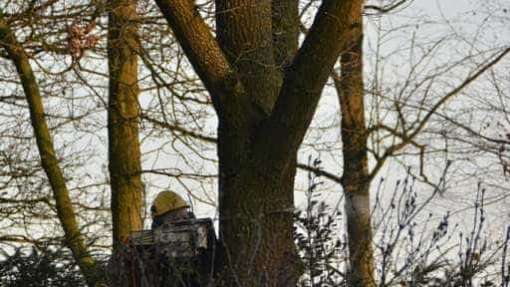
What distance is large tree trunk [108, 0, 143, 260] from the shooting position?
39.1 feet

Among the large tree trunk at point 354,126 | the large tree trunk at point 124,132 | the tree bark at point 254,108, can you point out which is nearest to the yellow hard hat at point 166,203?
the tree bark at point 254,108

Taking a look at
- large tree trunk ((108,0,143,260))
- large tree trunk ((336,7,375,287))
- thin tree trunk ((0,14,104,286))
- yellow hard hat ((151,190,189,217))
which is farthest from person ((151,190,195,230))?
large tree trunk ((336,7,375,287))

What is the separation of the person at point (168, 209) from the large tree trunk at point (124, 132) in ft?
11.7

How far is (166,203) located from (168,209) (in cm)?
7

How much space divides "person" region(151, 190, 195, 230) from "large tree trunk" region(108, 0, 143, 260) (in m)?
3.56

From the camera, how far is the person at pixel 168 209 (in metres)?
7.93

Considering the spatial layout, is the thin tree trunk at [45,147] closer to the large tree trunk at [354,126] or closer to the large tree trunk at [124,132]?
the large tree trunk at [124,132]

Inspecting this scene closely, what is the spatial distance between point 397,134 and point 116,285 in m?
8.68

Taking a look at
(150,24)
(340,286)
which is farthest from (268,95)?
(150,24)

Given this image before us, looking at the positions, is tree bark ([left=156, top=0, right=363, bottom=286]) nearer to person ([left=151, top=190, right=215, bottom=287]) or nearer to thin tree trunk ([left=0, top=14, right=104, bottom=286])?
person ([left=151, top=190, right=215, bottom=287])

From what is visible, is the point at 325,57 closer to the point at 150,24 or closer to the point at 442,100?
the point at 150,24

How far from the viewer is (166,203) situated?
803cm

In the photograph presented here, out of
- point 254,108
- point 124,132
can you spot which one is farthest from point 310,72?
point 124,132

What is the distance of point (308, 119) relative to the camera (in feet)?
24.5
